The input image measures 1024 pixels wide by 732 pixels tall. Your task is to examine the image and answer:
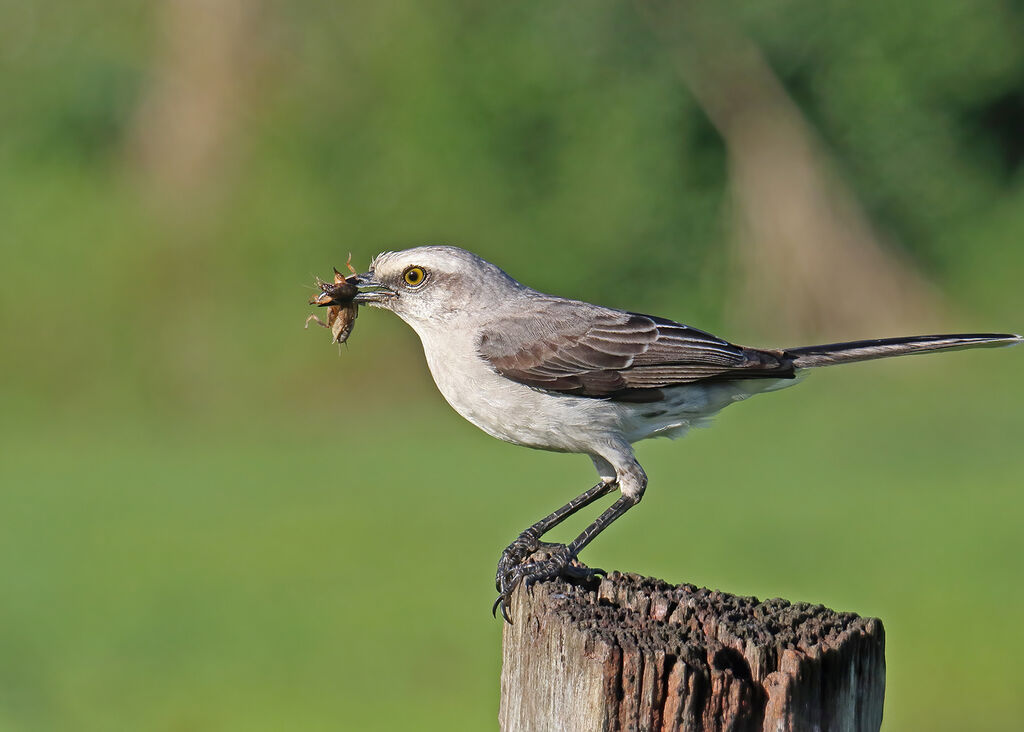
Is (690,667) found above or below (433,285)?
below

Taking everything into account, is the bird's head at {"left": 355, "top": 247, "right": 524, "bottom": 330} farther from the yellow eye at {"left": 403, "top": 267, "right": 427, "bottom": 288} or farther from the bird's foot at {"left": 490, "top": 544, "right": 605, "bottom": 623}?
the bird's foot at {"left": 490, "top": 544, "right": 605, "bottom": 623}

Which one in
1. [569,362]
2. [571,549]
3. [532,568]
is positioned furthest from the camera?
[569,362]

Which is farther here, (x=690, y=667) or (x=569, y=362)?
(x=569, y=362)

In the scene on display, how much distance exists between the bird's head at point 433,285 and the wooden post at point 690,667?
84.3 inches

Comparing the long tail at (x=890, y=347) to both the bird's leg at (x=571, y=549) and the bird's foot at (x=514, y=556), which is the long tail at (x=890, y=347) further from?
the bird's foot at (x=514, y=556)

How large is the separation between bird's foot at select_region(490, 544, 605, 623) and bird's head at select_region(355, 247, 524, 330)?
119cm

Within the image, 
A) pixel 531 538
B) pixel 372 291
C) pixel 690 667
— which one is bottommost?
pixel 690 667

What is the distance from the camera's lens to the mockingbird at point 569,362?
5.79m

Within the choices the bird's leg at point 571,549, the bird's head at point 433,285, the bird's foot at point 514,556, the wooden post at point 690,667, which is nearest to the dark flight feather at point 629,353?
the bird's head at point 433,285

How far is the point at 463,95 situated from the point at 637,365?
15137 mm

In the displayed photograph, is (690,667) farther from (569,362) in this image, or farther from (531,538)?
(569,362)

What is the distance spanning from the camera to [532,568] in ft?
16.6

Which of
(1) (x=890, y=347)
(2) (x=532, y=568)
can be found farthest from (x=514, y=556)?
(1) (x=890, y=347)

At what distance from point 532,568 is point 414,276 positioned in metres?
1.79
